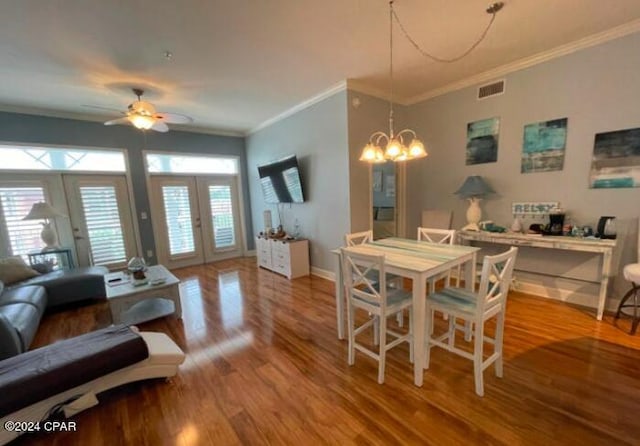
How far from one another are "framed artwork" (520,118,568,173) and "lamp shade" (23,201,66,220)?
21.4 ft

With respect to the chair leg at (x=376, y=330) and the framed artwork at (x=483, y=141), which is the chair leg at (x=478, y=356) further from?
the framed artwork at (x=483, y=141)

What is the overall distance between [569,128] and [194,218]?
618 cm

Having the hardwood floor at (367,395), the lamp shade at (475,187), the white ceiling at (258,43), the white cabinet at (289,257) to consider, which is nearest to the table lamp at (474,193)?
the lamp shade at (475,187)

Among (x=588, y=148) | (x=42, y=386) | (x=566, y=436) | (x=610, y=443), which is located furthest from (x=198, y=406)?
(x=588, y=148)

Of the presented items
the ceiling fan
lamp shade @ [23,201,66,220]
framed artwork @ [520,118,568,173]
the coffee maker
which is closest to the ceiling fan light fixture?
the ceiling fan

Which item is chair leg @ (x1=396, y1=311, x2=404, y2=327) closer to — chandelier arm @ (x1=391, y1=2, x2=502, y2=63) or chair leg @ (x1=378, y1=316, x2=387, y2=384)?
chair leg @ (x1=378, y1=316, x2=387, y2=384)

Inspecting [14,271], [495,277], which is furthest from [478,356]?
[14,271]

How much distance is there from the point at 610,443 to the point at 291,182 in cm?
428

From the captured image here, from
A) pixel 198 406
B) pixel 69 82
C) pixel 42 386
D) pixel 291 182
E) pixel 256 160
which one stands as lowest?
pixel 198 406

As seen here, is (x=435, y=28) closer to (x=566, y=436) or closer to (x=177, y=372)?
(x=566, y=436)

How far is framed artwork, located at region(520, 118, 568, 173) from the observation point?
3.00 meters

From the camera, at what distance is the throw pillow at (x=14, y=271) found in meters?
3.31

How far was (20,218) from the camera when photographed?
401 centimetres

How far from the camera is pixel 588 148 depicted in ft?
9.34
